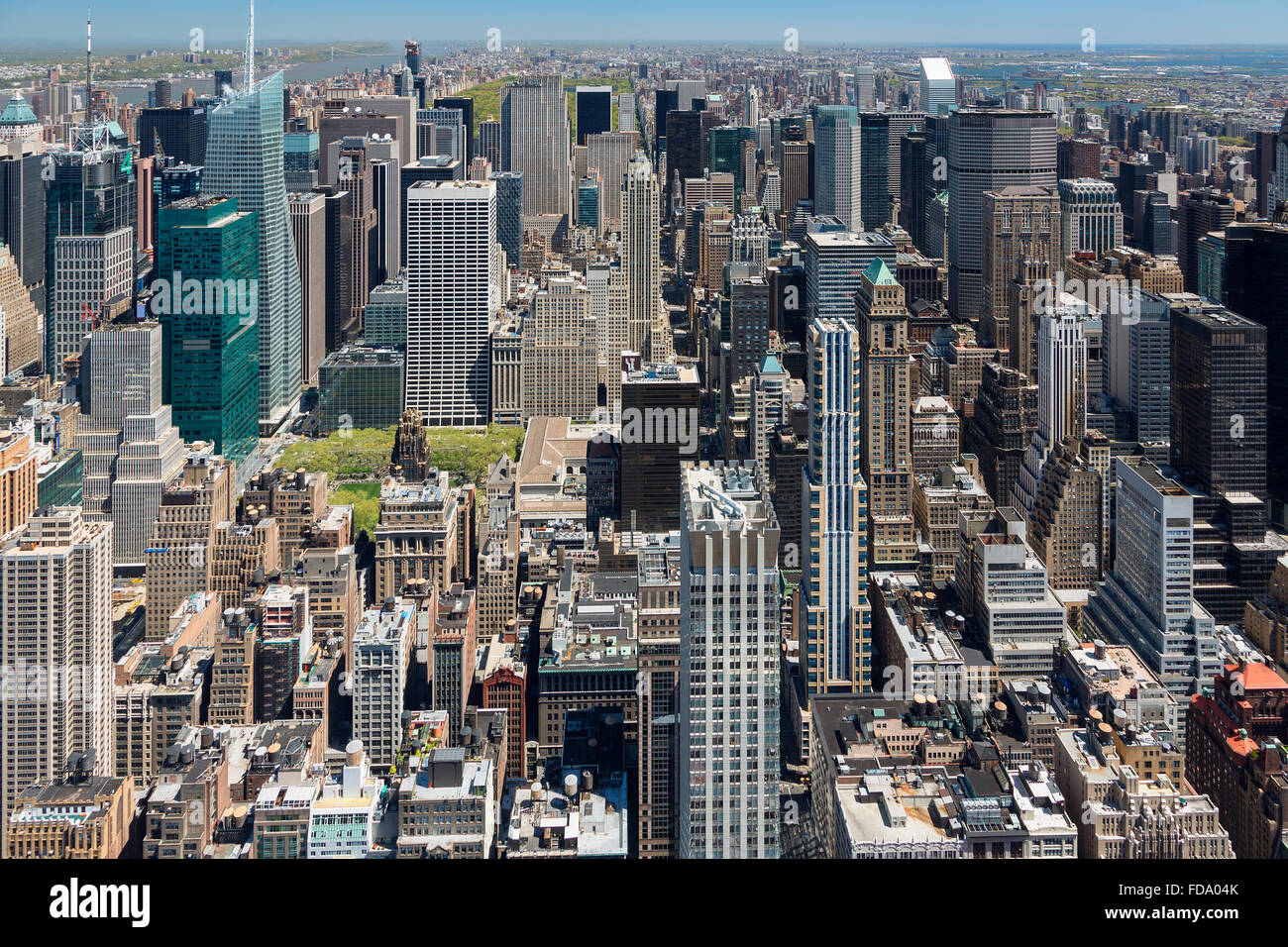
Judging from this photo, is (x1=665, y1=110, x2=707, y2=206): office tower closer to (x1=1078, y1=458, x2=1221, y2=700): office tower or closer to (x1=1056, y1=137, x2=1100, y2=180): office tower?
(x1=1056, y1=137, x2=1100, y2=180): office tower

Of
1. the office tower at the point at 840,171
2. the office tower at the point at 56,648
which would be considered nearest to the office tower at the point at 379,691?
the office tower at the point at 56,648

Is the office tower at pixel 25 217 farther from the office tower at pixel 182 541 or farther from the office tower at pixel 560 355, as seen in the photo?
the office tower at pixel 560 355

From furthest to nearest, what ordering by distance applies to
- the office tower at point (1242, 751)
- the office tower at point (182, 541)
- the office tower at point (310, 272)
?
1. the office tower at point (310, 272)
2. the office tower at point (182, 541)
3. the office tower at point (1242, 751)

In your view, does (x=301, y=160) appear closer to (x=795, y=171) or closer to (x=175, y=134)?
(x=175, y=134)

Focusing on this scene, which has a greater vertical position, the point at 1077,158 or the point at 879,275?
the point at 1077,158

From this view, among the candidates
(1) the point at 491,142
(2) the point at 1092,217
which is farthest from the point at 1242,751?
(1) the point at 491,142

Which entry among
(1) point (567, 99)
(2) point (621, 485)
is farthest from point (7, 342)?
(1) point (567, 99)

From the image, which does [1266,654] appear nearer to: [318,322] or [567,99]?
[318,322]
